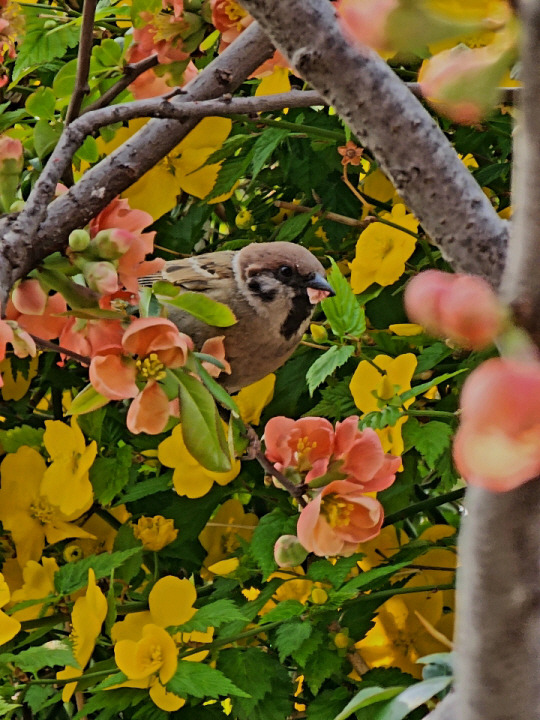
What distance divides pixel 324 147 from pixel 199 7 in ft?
0.65

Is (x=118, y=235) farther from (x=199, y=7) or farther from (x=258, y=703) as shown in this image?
(x=258, y=703)

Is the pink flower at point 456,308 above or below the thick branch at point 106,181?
below

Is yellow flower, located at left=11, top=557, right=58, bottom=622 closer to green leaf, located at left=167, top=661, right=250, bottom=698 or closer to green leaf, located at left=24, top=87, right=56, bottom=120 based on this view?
green leaf, located at left=167, top=661, right=250, bottom=698

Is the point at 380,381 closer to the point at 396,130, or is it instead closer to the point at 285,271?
the point at 285,271

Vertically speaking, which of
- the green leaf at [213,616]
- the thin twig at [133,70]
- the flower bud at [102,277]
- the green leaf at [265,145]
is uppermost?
the thin twig at [133,70]

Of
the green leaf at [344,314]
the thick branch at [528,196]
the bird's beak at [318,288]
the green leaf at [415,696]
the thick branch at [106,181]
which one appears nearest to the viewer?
the thick branch at [528,196]

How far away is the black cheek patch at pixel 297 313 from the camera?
729 mm

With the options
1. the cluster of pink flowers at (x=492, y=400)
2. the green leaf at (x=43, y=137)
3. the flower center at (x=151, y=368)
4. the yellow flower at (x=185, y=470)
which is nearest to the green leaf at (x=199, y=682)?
the yellow flower at (x=185, y=470)

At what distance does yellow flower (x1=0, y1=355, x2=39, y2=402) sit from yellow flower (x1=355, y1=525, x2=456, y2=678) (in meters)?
0.34

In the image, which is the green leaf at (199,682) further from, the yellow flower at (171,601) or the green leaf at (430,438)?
the green leaf at (430,438)

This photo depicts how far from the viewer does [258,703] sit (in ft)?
1.95

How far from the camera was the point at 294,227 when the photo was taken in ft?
2.33

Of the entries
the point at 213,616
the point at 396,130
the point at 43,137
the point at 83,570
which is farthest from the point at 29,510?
the point at 396,130

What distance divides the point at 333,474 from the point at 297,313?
29 cm
